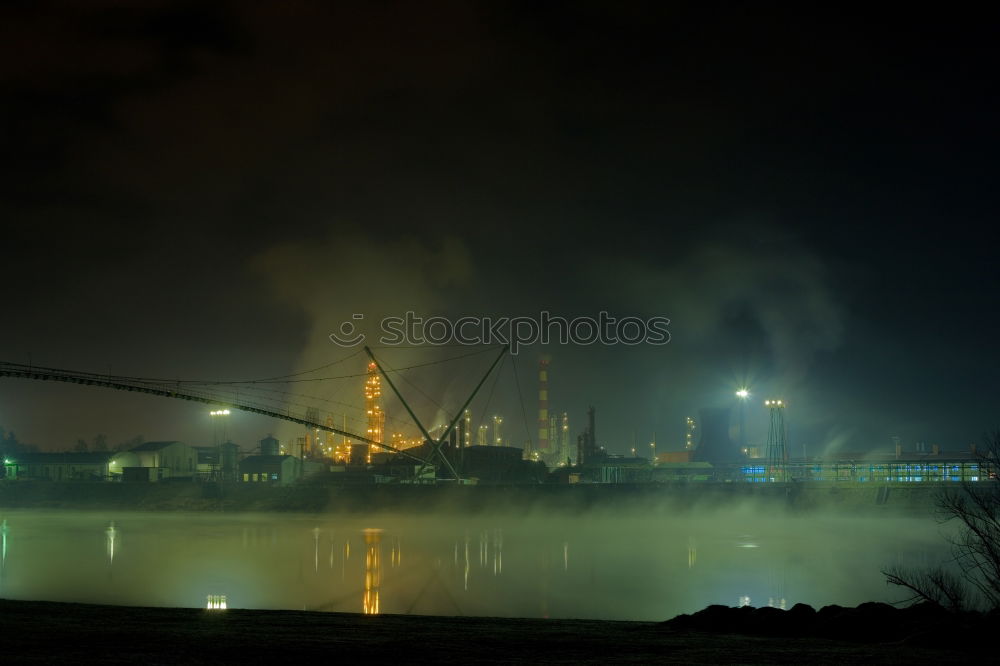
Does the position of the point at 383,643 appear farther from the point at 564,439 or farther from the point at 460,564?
the point at 564,439

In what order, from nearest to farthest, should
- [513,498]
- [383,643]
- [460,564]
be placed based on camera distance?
[383,643]
[460,564]
[513,498]

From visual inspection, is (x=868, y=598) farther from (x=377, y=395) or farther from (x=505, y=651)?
(x=377, y=395)

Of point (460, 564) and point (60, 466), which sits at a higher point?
point (60, 466)

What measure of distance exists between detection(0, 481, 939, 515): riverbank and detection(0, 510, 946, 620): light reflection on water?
9.34 metres

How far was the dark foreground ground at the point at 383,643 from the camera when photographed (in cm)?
1083

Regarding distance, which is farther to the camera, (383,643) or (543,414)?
(543,414)

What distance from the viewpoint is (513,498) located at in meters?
69.6

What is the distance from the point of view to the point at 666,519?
62.3 m

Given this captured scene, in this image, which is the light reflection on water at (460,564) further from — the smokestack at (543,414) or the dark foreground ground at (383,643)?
the smokestack at (543,414)

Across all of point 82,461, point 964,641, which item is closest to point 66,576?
point 964,641

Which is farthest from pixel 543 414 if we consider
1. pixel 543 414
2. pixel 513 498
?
pixel 513 498

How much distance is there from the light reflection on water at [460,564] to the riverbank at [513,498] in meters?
9.34

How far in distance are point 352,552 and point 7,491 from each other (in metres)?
56.2

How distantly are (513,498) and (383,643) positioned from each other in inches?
2288
